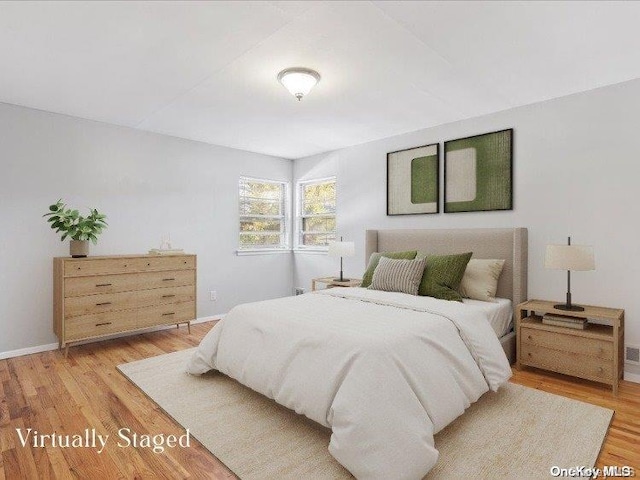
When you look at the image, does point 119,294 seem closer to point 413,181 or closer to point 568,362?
point 413,181

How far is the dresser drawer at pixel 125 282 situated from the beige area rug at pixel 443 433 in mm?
1328

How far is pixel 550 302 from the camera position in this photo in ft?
10.6

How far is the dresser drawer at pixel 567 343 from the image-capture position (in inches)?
106

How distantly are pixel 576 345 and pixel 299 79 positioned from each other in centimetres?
297

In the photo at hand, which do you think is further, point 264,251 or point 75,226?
point 264,251

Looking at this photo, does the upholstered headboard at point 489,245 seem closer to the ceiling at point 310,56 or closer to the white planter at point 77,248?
the ceiling at point 310,56

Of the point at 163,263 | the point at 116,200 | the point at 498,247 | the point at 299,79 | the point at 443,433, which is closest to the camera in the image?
the point at 443,433

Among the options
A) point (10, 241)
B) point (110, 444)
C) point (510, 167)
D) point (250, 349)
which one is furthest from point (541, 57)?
point (10, 241)

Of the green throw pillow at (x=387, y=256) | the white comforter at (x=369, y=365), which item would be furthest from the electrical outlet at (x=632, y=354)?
the green throw pillow at (x=387, y=256)

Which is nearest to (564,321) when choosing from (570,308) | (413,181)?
(570,308)

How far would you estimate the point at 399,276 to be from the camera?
11.1 ft

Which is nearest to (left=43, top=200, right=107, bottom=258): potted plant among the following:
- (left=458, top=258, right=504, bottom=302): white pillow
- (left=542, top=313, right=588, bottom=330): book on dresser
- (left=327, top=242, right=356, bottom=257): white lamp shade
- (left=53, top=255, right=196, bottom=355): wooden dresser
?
(left=53, top=255, right=196, bottom=355): wooden dresser

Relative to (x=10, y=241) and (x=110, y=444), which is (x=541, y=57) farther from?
(x=10, y=241)

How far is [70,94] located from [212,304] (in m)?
2.88
